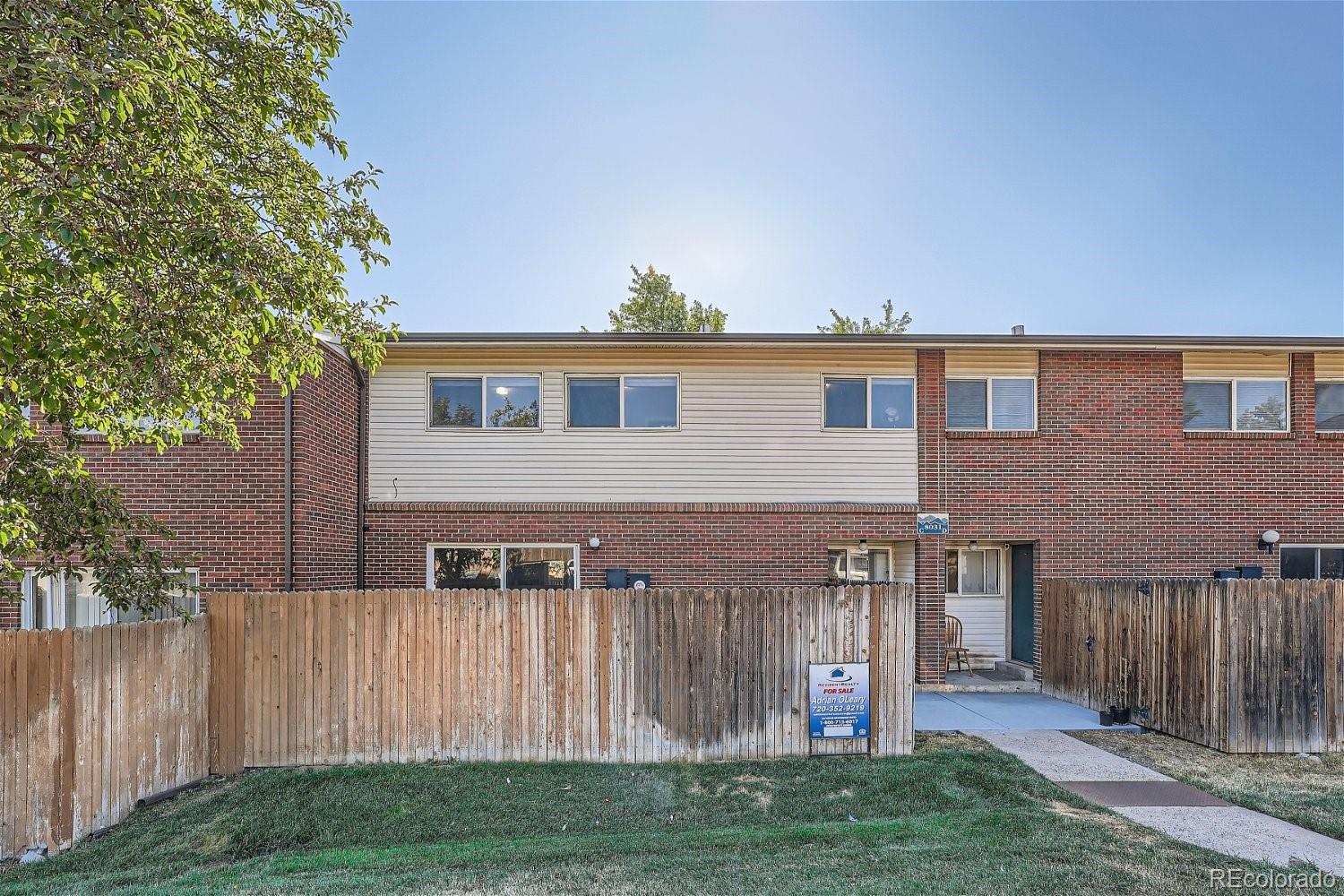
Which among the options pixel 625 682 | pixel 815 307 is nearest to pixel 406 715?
pixel 625 682

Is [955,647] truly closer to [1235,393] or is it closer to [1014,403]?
[1014,403]

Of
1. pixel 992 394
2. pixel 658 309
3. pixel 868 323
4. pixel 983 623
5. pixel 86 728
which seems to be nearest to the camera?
pixel 86 728

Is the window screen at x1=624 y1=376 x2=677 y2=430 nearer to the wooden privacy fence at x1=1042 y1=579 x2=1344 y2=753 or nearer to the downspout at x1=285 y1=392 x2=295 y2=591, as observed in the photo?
the downspout at x1=285 y1=392 x2=295 y2=591

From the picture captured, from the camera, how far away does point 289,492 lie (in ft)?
30.1

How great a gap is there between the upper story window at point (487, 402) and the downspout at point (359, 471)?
101 centimetres

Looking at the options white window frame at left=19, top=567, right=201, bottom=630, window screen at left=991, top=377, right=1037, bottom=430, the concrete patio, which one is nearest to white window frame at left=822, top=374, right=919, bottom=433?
window screen at left=991, top=377, right=1037, bottom=430

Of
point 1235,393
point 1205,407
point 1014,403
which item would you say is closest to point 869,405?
point 1014,403

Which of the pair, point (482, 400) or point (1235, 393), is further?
point (1235, 393)

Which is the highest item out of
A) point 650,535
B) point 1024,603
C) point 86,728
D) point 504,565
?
point 650,535

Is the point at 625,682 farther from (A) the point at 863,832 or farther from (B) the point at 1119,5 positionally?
(B) the point at 1119,5

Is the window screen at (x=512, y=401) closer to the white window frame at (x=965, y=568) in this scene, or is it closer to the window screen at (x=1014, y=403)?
the window screen at (x=1014, y=403)

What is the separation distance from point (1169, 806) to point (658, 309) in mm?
23813

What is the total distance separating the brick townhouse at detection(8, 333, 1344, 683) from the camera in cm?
1099

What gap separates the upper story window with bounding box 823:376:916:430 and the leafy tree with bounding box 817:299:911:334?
19.1 metres
